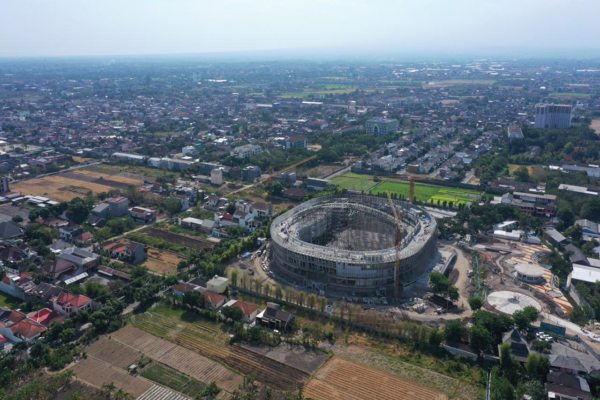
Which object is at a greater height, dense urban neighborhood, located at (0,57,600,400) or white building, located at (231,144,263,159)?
white building, located at (231,144,263,159)

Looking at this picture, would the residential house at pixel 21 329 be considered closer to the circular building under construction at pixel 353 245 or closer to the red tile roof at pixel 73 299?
the red tile roof at pixel 73 299

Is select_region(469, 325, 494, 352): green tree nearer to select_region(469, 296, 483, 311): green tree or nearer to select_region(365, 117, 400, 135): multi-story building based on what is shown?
select_region(469, 296, 483, 311): green tree

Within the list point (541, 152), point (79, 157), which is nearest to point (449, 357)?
point (541, 152)

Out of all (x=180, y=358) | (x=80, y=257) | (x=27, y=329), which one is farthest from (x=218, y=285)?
(x=80, y=257)

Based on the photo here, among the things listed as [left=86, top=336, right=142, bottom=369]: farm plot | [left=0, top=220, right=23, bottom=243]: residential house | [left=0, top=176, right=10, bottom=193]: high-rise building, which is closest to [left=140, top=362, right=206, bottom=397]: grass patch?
[left=86, top=336, right=142, bottom=369]: farm plot

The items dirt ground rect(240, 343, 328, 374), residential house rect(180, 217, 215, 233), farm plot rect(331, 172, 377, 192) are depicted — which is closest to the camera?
dirt ground rect(240, 343, 328, 374)

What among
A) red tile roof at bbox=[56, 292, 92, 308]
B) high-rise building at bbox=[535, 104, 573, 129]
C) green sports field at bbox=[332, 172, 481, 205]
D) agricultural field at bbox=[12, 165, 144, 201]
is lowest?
green sports field at bbox=[332, 172, 481, 205]

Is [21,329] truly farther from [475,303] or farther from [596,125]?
[596,125]

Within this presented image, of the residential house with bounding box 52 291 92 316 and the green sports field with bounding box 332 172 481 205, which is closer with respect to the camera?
the residential house with bounding box 52 291 92 316
